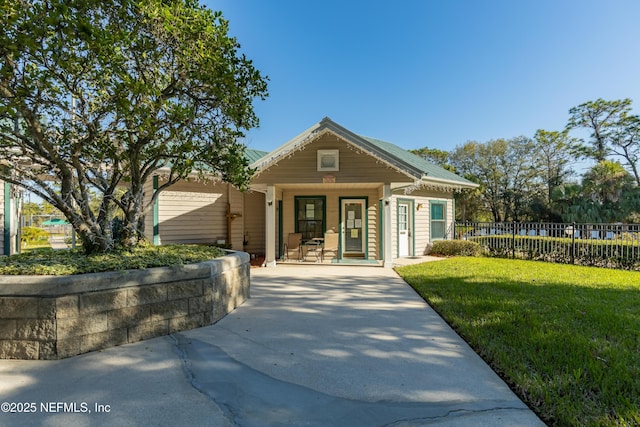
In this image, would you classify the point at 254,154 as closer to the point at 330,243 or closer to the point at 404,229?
the point at 330,243

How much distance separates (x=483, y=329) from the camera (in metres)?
4.03

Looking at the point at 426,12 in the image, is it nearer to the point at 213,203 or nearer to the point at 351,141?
the point at 351,141

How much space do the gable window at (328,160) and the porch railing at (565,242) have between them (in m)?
7.13

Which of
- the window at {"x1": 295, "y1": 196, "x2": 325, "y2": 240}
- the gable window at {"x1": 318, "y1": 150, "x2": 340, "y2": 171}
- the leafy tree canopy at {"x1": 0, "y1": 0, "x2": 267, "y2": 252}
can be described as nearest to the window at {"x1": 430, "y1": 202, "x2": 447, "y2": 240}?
the window at {"x1": 295, "y1": 196, "x2": 325, "y2": 240}

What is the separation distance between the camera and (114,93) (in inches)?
149

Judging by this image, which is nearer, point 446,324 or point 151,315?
point 151,315

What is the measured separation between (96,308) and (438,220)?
1290cm

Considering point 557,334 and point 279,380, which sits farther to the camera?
point 557,334

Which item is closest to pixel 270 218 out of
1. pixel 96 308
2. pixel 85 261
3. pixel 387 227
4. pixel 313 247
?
pixel 313 247

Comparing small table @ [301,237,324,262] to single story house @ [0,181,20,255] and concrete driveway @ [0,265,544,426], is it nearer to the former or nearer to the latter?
concrete driveway @ [0,265,544,426]

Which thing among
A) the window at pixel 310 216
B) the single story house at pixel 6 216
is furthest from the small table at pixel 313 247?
the single story house at pixel 6 216

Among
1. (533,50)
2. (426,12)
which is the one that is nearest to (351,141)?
(426,12)

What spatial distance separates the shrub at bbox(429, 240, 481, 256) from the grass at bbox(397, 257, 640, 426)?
14.2 ft

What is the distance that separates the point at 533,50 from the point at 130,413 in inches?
655
